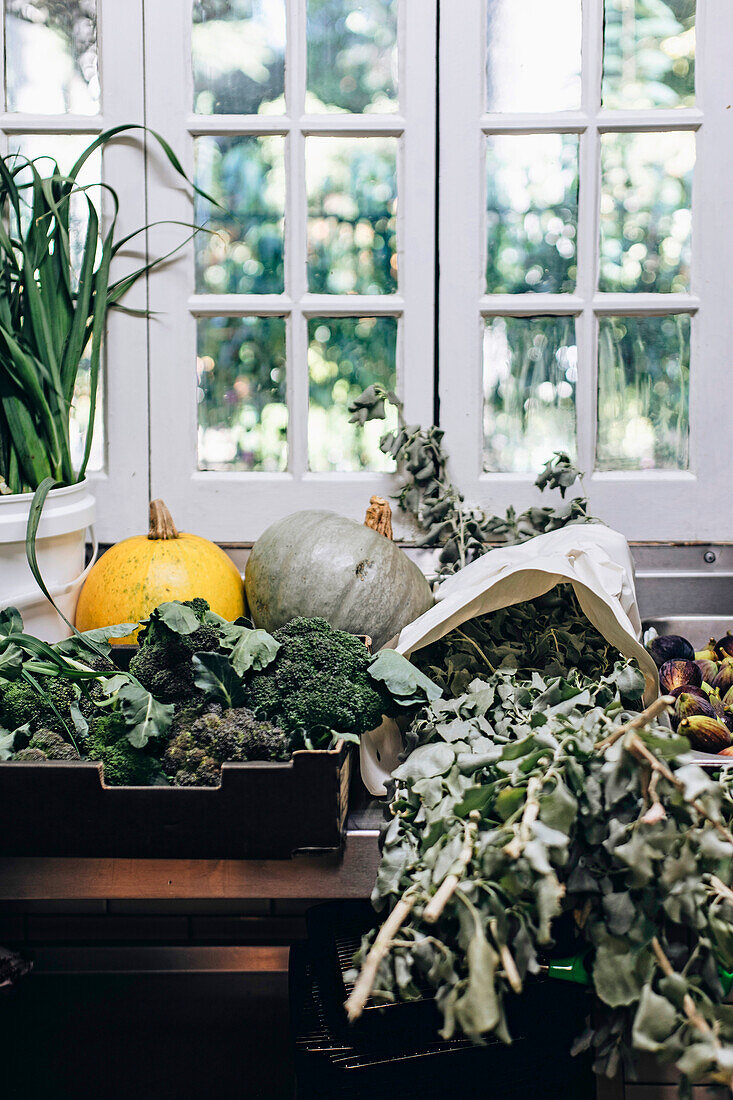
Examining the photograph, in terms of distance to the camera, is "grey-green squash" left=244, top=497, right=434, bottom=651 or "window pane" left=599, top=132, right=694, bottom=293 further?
"window pane" left=599, top=132, right=694, bottom=293

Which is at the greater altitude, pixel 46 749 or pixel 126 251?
pixel 126 251

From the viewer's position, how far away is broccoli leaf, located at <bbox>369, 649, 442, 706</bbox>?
3.09 ft

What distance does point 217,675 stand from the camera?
0.90 meters

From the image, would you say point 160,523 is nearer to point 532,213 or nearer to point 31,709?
point 31,709

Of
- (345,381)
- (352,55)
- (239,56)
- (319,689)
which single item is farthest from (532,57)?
(319,689)

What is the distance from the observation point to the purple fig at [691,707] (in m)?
1.04

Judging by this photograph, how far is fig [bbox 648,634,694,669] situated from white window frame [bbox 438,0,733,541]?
277 mm

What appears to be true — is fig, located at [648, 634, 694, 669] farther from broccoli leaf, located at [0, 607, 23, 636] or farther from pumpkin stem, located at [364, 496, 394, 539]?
broccoli leaf, located at [0, 607, 23, 636]

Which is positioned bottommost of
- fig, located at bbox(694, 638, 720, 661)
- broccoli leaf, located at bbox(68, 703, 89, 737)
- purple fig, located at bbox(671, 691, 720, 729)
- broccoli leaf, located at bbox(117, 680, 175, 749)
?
purple fig, located at bbox(671, 691, 720, 729)

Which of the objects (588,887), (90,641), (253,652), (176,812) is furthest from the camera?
(90,641)

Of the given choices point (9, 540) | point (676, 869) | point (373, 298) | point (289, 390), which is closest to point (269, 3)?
point (373, 298)

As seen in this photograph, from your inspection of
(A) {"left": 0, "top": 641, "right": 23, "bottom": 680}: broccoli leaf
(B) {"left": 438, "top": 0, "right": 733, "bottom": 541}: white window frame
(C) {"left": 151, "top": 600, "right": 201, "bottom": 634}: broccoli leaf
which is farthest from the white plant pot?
(B) {"left": 438, "top": 0, "right": 733, "bottom": 541}: white window frame

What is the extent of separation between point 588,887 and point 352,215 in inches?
44.5

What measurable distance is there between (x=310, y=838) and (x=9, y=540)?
0.61 metres
